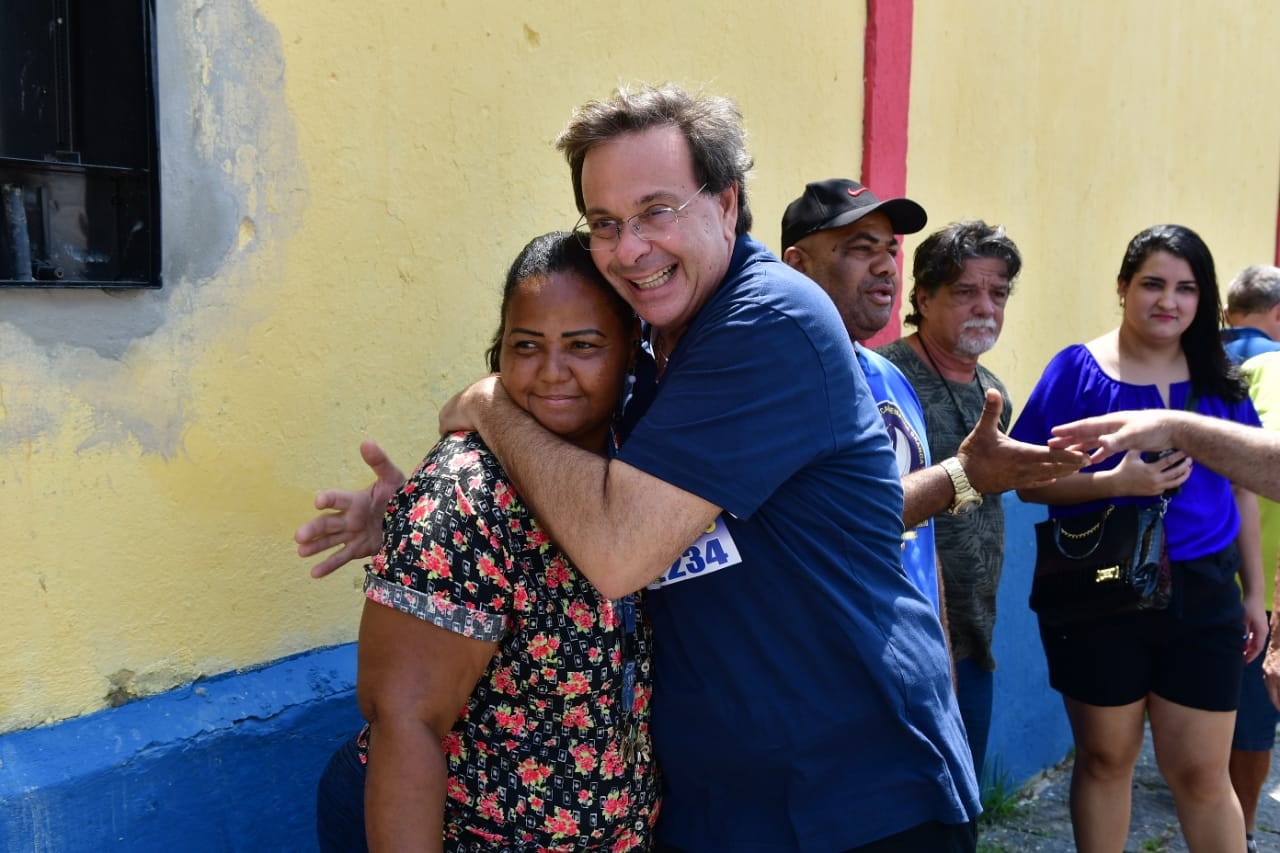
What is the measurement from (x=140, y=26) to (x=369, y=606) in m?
1.16

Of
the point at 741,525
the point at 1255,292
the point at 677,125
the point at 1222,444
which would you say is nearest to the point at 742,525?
the point at 741,525

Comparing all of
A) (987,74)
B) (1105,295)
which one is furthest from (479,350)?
(1105,295)

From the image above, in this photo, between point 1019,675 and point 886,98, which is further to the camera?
point 1019,675

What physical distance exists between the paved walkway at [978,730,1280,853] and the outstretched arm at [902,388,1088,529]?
90.7 inches

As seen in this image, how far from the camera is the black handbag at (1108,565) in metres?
3.19

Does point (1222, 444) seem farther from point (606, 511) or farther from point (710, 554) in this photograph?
point (606, 511)

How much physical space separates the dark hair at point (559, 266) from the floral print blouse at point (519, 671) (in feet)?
0.92

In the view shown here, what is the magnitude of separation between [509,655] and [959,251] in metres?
2.26

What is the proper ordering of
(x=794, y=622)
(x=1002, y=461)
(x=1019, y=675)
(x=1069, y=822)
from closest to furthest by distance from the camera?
(x=794, y=622)
(x=1002, y=461)
(x=1069, y=822)
(x=1019, y=675)

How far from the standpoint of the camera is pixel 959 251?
3.48m

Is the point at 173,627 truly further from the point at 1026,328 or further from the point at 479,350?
the point at 1026,328

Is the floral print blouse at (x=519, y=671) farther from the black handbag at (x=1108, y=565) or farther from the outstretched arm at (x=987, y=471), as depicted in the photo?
the black handbag at (x=1108, y=565)

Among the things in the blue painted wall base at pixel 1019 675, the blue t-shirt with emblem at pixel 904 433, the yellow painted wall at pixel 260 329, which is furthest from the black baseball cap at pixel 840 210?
the blue painted wall base at pixel 1019 675

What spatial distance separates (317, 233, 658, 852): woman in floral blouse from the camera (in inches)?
65.7
